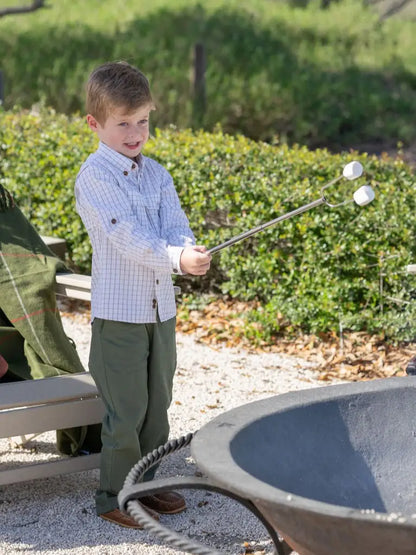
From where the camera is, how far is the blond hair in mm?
3170

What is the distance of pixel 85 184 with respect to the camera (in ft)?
10.8

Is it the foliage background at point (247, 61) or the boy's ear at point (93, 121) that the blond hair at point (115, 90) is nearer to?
the boy's ear at point (93, 121)

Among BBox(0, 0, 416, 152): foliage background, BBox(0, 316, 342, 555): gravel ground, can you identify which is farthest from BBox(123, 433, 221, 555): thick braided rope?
BBox(0, 0, 416, 152): foliage background

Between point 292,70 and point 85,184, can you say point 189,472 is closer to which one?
point 85,184

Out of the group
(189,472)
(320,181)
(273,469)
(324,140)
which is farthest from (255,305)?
(324,140)

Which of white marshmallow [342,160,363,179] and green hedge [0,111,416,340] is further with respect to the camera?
green hedge [0,111,416,340]

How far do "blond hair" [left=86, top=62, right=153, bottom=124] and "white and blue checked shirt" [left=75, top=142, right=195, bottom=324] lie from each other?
172 mm

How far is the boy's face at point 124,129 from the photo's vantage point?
3215 mm

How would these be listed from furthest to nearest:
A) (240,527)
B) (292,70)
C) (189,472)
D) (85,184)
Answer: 1. (292,70)
2. (189,472)
3. (240,527)
4. (85,184)

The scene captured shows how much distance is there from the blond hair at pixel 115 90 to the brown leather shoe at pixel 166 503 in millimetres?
1393

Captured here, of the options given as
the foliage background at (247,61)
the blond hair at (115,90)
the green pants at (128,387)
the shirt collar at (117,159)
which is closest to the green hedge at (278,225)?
the green pants at (128,387)

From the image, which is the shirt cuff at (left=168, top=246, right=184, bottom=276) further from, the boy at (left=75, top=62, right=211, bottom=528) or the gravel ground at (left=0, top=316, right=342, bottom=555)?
the gravel ground at (left=0, top=316, right=342, bottom=555)

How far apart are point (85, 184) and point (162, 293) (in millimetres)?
448

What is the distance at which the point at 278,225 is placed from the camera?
5.98 m
